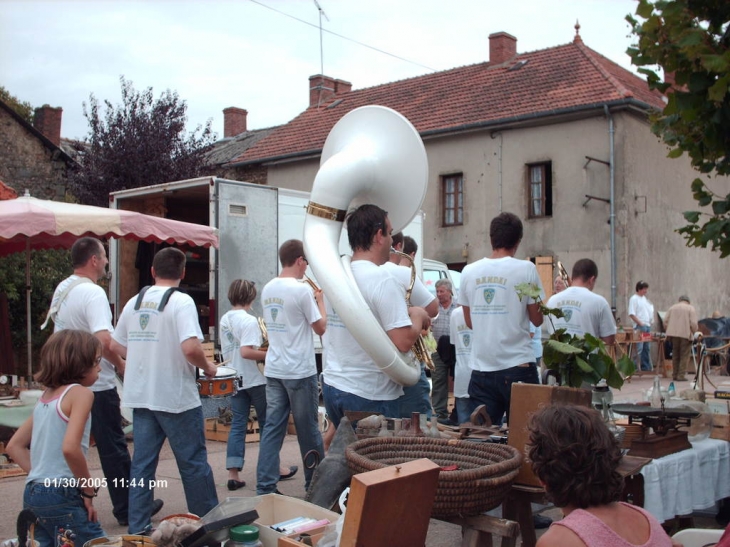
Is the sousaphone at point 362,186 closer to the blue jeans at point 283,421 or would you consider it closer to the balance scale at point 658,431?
the balance scale at point 658,431

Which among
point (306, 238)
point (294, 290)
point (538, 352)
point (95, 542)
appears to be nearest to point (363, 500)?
point (95, 542)

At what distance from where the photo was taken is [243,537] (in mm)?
2809

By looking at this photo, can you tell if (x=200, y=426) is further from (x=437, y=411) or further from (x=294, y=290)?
(x=437, y=411)

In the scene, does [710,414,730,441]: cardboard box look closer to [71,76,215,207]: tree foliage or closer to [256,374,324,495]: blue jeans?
[256,374,324,495]: blue jeans

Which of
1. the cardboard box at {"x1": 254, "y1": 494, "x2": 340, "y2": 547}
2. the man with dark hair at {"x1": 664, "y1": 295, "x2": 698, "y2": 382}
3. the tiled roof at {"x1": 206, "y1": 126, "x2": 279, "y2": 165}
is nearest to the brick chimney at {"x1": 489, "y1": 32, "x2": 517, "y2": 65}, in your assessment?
the tiled roof at {"x1": 206, "y1": 126, "x2": 279, "y2": 165}

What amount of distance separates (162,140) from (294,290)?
51.0 feet

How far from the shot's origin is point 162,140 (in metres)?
20.1

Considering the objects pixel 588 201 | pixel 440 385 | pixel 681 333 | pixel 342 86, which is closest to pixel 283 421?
pixel 440 385

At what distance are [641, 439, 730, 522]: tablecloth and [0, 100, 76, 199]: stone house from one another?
69.6ft

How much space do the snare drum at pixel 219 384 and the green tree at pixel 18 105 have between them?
25.6 meters

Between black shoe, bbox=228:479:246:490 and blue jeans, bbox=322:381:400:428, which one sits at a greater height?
blue jeans, bbox=322:381:400:428

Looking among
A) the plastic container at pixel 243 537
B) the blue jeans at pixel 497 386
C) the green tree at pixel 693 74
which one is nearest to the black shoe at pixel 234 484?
the blue jeans at pixel 497 386

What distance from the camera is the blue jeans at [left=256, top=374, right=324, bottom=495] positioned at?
5535mm

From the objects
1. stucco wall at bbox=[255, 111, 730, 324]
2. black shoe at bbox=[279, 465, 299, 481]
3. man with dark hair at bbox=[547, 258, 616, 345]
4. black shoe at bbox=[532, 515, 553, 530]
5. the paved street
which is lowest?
the paved street
